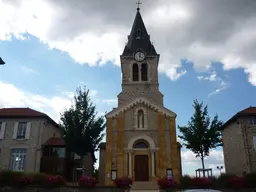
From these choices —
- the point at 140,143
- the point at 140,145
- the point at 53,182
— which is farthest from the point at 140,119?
the point at 53,182

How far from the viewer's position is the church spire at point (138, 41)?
30600 mm

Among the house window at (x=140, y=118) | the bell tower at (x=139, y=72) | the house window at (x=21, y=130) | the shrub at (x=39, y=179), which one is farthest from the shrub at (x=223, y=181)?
the house window at (x=21, y=130)

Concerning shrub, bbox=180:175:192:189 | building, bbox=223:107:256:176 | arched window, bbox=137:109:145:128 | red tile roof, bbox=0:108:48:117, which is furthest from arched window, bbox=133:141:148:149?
red tile roof, bbox=0:108:48:117

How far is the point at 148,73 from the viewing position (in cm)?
2923

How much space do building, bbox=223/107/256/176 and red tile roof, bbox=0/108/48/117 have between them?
19.3m

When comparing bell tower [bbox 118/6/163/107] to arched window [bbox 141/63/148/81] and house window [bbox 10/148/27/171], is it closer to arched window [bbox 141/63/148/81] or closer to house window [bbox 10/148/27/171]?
arched window [bbox 141/63/148/81]

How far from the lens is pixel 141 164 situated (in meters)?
23.1

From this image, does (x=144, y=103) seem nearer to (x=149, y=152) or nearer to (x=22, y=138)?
(x=149, y=152)

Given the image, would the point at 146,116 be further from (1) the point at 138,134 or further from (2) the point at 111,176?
(2) the point at 111,176

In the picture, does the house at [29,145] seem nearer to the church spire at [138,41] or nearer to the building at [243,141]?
Answer: the church spire at [138,41]

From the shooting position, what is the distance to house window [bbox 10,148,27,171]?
23.3 metres

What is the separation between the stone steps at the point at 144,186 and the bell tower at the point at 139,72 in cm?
874

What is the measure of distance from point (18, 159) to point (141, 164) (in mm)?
11749

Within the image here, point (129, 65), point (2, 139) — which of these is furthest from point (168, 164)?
point (2, 139)
